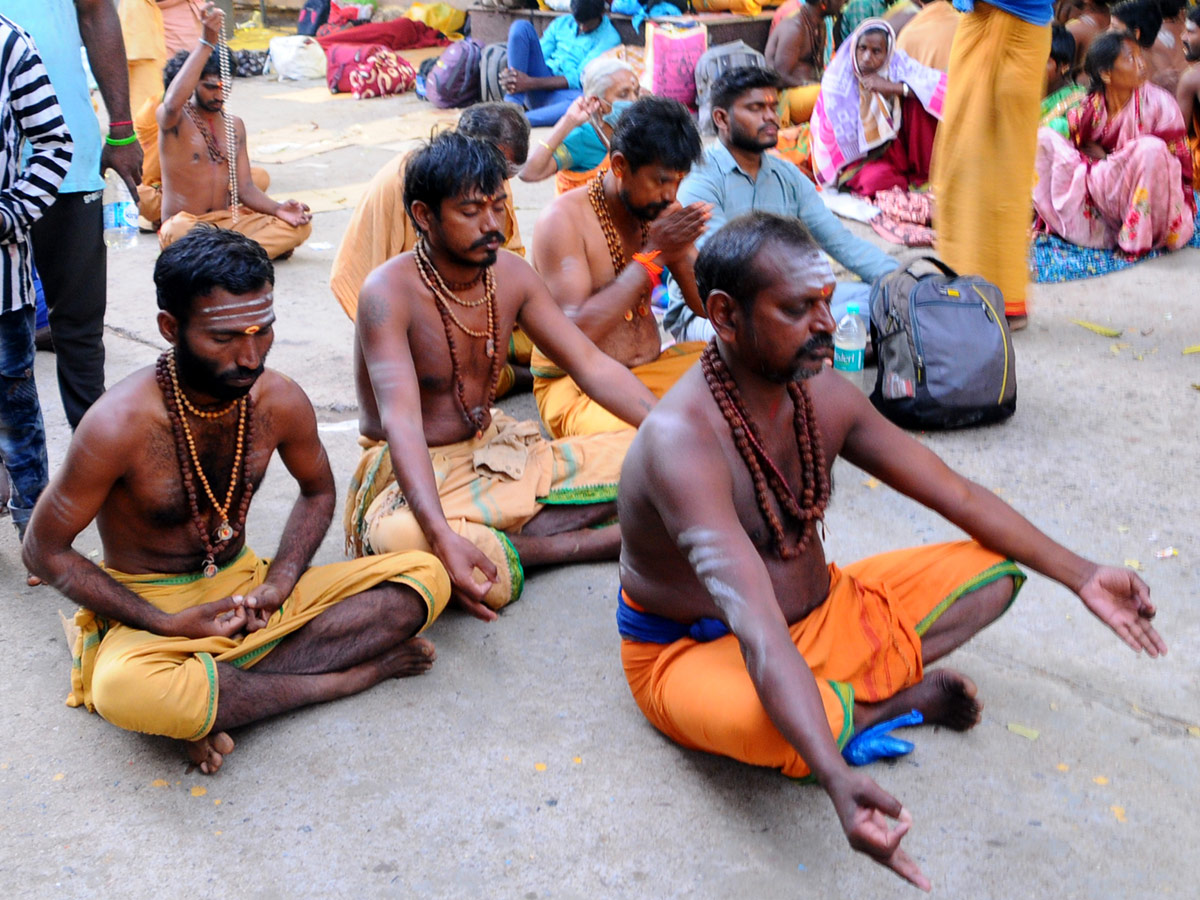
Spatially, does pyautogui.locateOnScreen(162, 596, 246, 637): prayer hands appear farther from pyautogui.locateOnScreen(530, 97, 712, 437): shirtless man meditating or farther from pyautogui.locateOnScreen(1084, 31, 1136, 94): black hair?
pyautogui.locateOnScreen(1084, 31, 1136, 94): black hair

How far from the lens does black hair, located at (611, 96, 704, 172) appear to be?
398cm

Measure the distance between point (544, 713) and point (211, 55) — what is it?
4553 millimetres

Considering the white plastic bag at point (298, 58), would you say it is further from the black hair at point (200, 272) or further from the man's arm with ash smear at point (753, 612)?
the man's arm with ash smear at point (753, 612)

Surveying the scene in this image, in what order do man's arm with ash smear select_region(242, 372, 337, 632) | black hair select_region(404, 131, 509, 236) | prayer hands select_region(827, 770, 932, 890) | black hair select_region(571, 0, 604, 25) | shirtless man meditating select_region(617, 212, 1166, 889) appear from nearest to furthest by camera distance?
1. prayer hands select_region(827, 770, 932, 890)
2. shirtless man meditating select_region(617, 212, 1166, 889)
3. man's arm with ash smear select_region(242, 372, 337, 632)
4. black hair select_region(404, 131, 509, 236)
5. black hair select_region(571, 0, 604, 25)

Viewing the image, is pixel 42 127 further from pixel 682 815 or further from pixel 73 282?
pixel 682 815

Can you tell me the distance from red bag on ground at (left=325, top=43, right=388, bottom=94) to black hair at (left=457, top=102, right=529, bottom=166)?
8049 millimetres

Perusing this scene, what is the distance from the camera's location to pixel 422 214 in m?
3.50

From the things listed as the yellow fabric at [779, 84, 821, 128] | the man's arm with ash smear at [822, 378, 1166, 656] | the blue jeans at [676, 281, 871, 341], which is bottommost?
the yellow fabric at [779, 84, 821, 128]

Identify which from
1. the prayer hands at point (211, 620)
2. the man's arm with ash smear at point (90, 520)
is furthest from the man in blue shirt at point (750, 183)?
the man's arm with ash smear at point (90, 520)

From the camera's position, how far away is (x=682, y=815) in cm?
268

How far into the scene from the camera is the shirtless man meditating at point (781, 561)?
2500 millimetres

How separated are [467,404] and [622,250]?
0.98m

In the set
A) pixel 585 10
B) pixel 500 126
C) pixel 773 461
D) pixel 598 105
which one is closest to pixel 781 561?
pixel 773 461

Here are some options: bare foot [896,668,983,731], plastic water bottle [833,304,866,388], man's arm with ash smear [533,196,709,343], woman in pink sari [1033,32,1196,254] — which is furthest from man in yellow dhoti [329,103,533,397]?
woman in pink sari [1033,32,1196,254]
